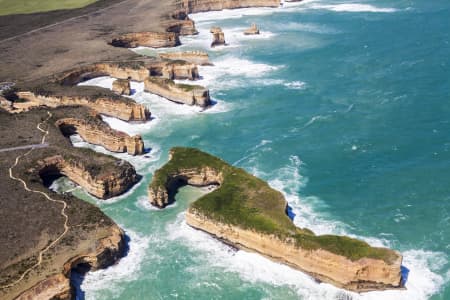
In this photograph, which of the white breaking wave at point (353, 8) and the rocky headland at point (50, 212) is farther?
the white breaking wave at point (353, 8)

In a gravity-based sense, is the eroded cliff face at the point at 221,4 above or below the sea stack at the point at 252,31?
above

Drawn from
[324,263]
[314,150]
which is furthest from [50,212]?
[314,150]

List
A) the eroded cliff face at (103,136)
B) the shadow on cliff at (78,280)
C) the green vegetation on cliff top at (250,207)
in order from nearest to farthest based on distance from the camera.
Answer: the green vegetation on cliff top at (250,207)
the shadow on cliff at (78,280)
the eroded cliff face at (103,136)

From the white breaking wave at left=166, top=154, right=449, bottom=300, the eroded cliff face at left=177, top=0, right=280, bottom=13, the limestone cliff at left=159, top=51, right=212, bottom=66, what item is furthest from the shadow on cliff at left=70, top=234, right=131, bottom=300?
the eroded cliff face at left=177, top=0, right=280, bottom=13

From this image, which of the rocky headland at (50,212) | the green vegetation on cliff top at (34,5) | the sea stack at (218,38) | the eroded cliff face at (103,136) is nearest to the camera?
the rocky headland at (50,212)

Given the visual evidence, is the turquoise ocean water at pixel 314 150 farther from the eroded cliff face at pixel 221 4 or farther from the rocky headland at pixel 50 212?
the eroded cliff face at pixel 221 4

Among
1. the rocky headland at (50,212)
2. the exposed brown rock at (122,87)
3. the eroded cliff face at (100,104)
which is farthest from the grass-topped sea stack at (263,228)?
the exposed brown rock at (122,87)

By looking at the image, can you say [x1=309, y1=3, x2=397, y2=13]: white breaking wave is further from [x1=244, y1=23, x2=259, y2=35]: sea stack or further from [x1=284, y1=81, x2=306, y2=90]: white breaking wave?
[x1=284, y1=81, x2=306, y2=90]: white breaking wave

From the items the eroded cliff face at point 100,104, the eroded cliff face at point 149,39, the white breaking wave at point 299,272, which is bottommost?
the white breaking wave at point 299,272
